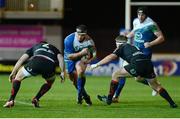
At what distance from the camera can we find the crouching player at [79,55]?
53.1 feet

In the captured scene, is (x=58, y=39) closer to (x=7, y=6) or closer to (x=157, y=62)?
(x=7, y=6)

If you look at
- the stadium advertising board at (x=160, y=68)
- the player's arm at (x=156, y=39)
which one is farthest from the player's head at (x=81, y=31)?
the stadium advertising board at (x=160, y=68)

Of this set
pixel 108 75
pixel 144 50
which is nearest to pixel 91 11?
pixel 108 75

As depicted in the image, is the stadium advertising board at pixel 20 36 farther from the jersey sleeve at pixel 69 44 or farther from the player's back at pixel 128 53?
the player's back at pixel 128 53

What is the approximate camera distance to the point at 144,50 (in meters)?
17.7

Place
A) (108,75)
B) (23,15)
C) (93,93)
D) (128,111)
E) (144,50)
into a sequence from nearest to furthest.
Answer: (128,111) < (144,50) < (93,93) < (108,75) < (23,15)

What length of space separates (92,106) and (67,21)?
18.7 meters

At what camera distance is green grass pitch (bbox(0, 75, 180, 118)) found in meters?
14.2

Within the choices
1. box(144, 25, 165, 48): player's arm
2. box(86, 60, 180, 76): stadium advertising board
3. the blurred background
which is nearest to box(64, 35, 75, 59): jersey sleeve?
box(144, 25, 165, 48): player's arm

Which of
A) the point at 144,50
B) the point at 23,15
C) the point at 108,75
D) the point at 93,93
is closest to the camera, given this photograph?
the point at 144,50

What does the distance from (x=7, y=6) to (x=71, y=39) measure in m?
18.1

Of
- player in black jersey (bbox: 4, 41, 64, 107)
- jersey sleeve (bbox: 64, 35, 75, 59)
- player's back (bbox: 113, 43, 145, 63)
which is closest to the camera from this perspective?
player in black jersey (bbox: 4, 41, 64, 107)

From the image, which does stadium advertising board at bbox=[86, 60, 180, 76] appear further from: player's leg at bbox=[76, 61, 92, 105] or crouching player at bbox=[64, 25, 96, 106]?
player's leg at bbox=[76, 61, 92, 105]

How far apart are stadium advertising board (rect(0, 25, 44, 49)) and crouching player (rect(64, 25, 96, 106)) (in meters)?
A: 16.4
